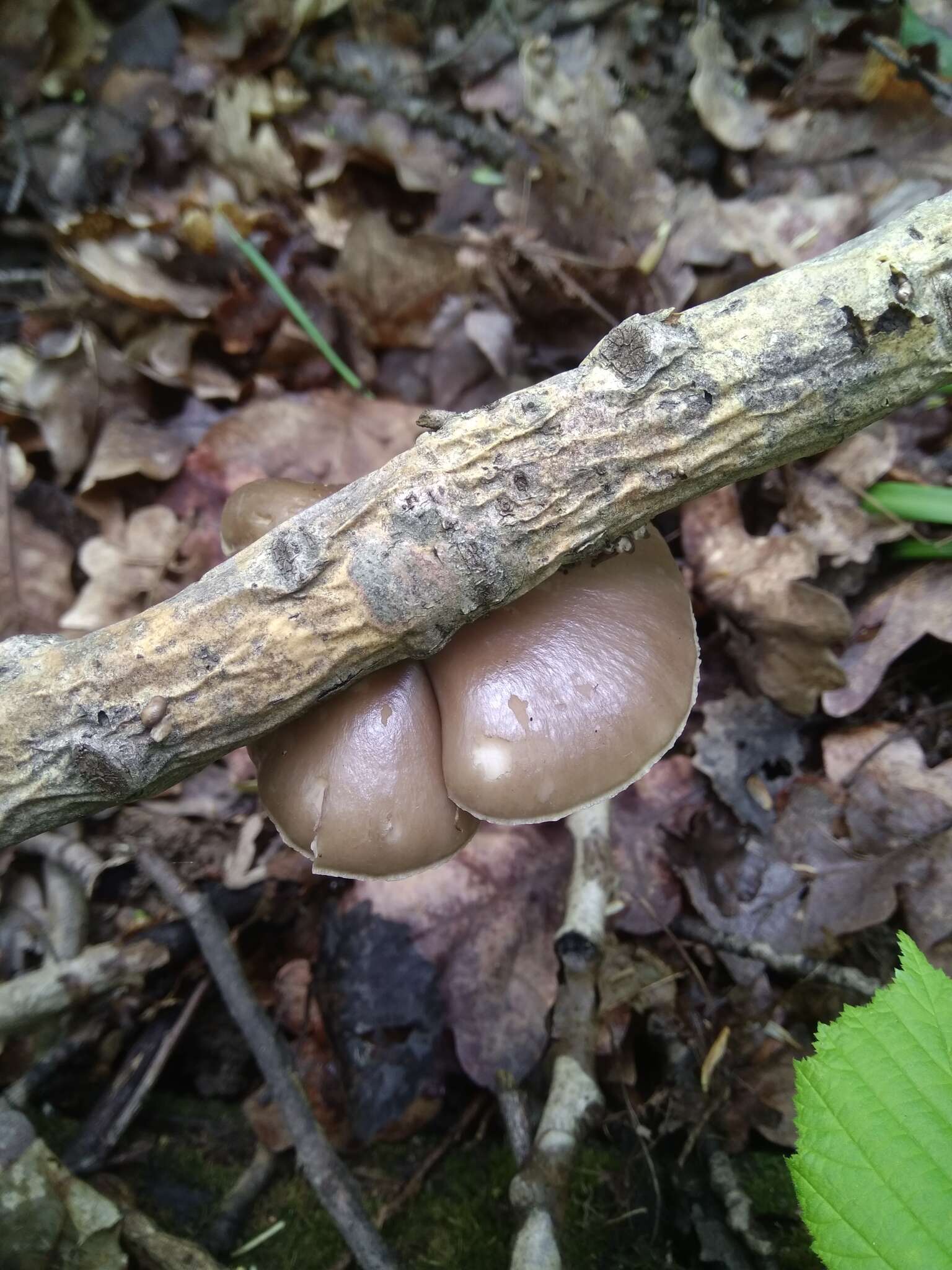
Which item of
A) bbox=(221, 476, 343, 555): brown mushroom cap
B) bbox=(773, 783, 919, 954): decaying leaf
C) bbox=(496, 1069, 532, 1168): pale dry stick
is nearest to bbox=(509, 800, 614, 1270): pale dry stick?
bbox=(496, 1069, 532, 1168): pale dry stick

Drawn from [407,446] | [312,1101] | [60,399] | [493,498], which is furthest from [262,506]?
[60,399]

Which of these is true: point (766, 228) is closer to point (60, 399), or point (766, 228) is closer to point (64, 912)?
point (60, 399)

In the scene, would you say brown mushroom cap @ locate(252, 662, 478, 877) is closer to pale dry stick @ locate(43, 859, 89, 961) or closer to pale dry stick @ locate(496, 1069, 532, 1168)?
pale dry stick @ locate(496, 1069, 532, 1168)

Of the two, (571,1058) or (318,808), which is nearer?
(318,808)

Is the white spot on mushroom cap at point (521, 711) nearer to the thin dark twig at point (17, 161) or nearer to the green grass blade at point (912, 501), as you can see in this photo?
the green grass blade at point (912, 501)

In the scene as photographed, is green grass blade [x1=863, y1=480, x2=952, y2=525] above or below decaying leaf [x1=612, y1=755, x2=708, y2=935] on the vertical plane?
above

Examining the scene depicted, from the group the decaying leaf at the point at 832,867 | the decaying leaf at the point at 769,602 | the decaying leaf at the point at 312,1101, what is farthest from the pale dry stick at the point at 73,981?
the decaying leaf at the point at 769,602
